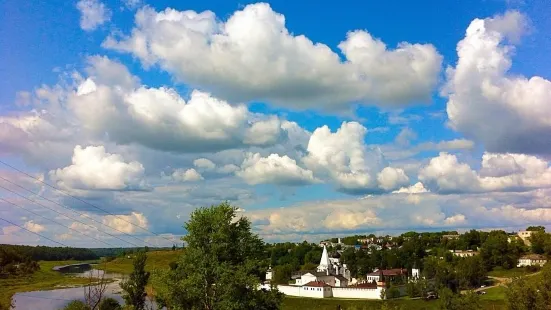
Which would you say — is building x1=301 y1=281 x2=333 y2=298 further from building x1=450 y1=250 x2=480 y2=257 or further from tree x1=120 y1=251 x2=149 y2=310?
tree x1=120 y1=251 x2=149 y2=310

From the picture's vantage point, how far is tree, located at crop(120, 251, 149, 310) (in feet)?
200

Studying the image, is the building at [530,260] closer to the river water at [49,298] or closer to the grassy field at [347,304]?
the grassy field at [347,304]

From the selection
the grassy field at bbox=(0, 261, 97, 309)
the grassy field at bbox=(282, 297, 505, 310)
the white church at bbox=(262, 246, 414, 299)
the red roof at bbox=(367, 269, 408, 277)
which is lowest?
the grassy field at bbox=(282, 297, 505, 310)

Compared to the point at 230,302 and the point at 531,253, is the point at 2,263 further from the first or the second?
the point at 531,253

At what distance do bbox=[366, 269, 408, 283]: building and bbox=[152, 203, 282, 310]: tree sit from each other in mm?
111833

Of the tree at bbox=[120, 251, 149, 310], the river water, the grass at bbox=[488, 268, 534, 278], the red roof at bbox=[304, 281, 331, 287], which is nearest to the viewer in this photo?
the tree at bbox=[120, 251, 149, 310]

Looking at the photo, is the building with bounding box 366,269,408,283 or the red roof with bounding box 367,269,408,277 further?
the red roof with bounding box 367,269,408,277

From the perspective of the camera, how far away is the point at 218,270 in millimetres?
38156

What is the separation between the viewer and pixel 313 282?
140m

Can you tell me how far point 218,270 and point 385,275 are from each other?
407 feet

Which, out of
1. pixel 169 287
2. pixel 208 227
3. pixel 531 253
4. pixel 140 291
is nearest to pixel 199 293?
pixel 169 287

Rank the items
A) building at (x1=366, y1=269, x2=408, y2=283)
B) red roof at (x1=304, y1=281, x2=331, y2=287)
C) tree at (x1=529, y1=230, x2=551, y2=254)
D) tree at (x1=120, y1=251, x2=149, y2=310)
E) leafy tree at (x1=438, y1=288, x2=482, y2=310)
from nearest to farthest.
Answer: tree at (x1=120, y1=251, x2=149, y2=310) < leafy tree at (x1=438, y1=288, x2=482, y2=310) < red roof at (x1=304, y1=281, x2=331, y2=287) < building at (x1=366, y1=269, x2=408, y2=283) < tree at (x1=529, y1=230, x2=551, y2=254)

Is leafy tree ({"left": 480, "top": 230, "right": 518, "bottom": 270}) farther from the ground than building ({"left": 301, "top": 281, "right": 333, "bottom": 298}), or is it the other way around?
leafy tree ({"left": 480, "top": 230, "right": 518, "bottom": 270})

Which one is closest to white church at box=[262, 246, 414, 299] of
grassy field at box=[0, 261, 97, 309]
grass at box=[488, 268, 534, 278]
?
grass at box=[488, 268, 534, 278]
